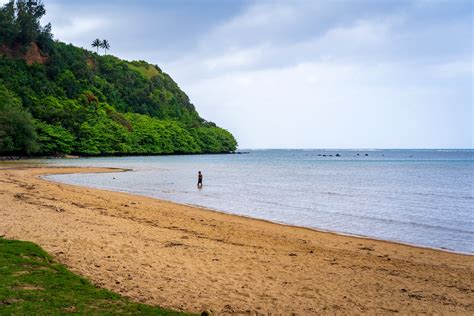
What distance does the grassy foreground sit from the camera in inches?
265

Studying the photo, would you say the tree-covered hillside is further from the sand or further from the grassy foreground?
the grassy foreground

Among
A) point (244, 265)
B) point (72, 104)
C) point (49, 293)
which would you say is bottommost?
point (244, 265)

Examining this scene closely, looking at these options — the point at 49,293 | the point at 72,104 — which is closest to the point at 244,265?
the point at 49,293

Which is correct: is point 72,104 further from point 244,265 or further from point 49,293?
point 49,293

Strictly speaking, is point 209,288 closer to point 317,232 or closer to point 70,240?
point 70,240

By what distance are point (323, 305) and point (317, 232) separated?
10359 millimetres

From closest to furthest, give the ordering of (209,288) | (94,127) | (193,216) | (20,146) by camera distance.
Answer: (209,288), (193,216), (20,146), (94,127)

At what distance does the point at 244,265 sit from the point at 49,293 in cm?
521

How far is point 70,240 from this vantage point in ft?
39.7

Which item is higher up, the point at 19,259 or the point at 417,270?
the point at 19,259

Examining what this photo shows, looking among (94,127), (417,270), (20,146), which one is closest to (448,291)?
(417,270)

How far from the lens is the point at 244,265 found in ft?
37.2

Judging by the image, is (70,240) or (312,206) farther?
(312,206)

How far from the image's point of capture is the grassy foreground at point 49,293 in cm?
672
